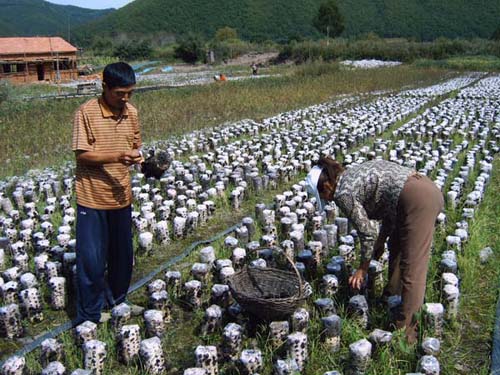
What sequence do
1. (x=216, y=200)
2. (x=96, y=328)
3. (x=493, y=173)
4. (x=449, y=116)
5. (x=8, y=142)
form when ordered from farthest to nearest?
(x=449, y=116), (x=8, y=142), (x=493, y=173), (x=216, y=200), (x=96, y=328)

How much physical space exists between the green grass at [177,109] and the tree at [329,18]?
33.3 meters

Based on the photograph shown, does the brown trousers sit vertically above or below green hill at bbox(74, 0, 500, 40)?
below

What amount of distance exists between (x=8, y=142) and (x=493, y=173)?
641 centimetres

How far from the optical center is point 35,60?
24078mm

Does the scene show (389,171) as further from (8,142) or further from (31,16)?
(31,16)

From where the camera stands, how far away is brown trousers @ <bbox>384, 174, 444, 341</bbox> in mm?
2449

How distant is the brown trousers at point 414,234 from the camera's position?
2.45 m

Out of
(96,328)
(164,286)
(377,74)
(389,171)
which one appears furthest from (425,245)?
(377,74)

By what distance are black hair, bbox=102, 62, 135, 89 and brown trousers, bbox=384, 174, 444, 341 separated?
1440mm

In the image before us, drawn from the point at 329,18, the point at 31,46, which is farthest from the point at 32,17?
the point at 31,46

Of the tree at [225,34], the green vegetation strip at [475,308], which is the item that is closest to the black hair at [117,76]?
the green vegetation strip at [475,308]

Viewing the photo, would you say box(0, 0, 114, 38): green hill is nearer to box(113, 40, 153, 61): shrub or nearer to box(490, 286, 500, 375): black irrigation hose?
box(113, 40, 153, 61): shrub

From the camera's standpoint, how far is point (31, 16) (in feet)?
314

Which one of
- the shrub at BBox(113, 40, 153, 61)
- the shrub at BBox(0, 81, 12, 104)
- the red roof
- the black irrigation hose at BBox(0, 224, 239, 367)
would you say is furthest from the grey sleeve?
the shrub at BBox(113, 40, 153, 61)
